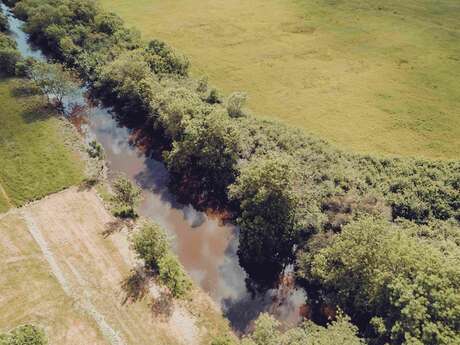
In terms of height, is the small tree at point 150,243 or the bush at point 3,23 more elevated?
the bush at point 3,23

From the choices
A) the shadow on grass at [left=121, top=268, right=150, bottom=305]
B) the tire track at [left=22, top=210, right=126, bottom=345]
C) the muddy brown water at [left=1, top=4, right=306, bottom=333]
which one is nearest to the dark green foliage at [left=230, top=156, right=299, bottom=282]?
the muddy brown water at [left=1, top=4, right=306, bottom=333]

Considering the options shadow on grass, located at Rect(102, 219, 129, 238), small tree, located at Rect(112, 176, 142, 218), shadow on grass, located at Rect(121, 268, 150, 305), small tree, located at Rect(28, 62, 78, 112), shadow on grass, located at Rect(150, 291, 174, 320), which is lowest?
shadow on grass, located at Rect(150, 291, 174, 320)

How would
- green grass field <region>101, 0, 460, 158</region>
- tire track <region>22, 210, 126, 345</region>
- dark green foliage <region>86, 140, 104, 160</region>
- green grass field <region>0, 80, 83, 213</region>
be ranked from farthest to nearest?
green grass field <region>101, 0, 460, 158</region>
dark green foliage <region>86, 140, 104, 160</region>
green grass field <region>0, 80, 83, 213</region>
tire track <region>22, 210, 126, 345</region>

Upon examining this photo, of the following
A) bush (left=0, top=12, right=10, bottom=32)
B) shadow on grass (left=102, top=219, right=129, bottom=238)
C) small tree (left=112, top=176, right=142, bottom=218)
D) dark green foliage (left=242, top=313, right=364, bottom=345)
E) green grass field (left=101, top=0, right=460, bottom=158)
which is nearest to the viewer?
dark green foliage (left=242, top=313, right=364, bottom=345)

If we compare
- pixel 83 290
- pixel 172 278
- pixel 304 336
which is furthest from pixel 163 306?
pixel 304 336

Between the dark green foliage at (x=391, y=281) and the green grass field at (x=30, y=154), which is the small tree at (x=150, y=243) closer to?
the dark green foliage at (x=391, y=281)

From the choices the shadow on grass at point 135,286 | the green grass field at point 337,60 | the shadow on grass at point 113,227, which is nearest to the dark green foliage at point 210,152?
the shadow on grass at point 113,227

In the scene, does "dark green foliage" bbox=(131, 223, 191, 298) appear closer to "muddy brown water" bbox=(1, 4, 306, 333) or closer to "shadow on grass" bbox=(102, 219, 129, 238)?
"muddy brown water" bbox=(1, 4, 306, 333)
